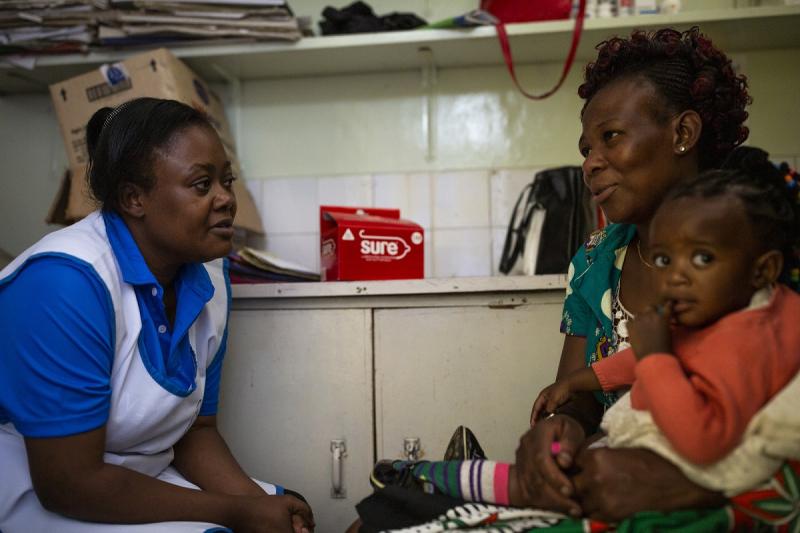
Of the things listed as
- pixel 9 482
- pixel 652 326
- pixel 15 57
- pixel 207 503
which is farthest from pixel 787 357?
pixel 15 57

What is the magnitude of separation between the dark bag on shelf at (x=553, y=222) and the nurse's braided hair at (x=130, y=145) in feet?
4.04

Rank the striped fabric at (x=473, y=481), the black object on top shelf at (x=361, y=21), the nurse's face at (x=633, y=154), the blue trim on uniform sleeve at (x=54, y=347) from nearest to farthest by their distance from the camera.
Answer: the striped fabric at (x=473, y=481), the blue trim on uniform sleeve at (x=54, y=347), the nurse's face at (x=633, y=154), the black object on top shelf at (x=361, y=21)

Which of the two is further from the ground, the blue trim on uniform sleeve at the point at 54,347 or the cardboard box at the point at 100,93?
the cardboard box at the point at 100,93

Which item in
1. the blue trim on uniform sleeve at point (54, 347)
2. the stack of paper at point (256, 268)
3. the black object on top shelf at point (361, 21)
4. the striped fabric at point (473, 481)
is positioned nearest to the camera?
the striped fabric at point (473, 481)

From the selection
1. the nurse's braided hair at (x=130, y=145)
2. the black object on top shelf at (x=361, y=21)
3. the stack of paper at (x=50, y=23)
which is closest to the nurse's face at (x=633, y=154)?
the nurse's braided hair at (x=130, y=145)

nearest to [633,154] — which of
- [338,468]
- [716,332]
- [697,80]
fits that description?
[697,80]

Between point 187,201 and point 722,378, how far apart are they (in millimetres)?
967

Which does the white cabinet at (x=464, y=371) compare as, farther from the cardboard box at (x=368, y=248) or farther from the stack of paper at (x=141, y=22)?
the stack of paper at (x=141, y=22)

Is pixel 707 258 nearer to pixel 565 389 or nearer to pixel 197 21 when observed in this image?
pixel 565 389

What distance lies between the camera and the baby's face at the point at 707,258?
3.04ft

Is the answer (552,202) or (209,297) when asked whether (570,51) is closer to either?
(552,202)

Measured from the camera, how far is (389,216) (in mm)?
2266

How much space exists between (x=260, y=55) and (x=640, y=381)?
1.87 meters

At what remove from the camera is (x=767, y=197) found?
951 millimetres
